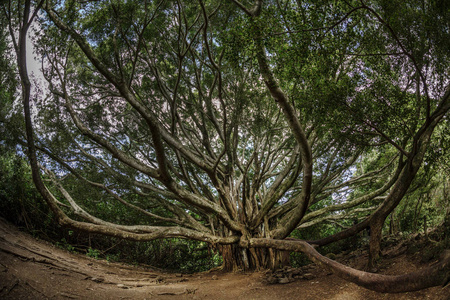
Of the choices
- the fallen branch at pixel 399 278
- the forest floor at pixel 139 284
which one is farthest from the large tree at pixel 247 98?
the forest floor at pixel 139 284

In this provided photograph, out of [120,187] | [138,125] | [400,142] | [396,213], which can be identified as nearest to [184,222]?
[120,187]

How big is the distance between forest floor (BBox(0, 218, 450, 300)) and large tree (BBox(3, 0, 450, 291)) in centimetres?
75

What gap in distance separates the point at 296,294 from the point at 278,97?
3520mm

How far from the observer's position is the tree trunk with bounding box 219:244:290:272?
22.5 ft

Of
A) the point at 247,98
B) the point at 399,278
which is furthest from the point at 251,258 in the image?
the point at 399,278

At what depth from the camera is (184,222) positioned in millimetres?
7934

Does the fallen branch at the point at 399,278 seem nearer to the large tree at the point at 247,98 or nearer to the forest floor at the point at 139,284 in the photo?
the large tree at the point at 247,98

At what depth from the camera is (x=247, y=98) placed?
22.4ft

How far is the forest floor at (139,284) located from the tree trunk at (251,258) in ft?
2.48

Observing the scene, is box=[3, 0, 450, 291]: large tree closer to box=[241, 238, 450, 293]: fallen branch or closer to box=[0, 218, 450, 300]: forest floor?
box=[241, 238, 450, 293]: fallen branch

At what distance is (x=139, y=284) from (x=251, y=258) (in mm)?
3015

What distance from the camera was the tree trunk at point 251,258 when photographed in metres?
6.84

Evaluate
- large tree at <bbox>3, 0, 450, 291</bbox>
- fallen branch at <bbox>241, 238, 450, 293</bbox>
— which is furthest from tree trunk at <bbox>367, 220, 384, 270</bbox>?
fallen branch at <bbox>241, 238, 450, 293</bbox>

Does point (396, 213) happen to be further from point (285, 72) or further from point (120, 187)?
point (120, 187)
